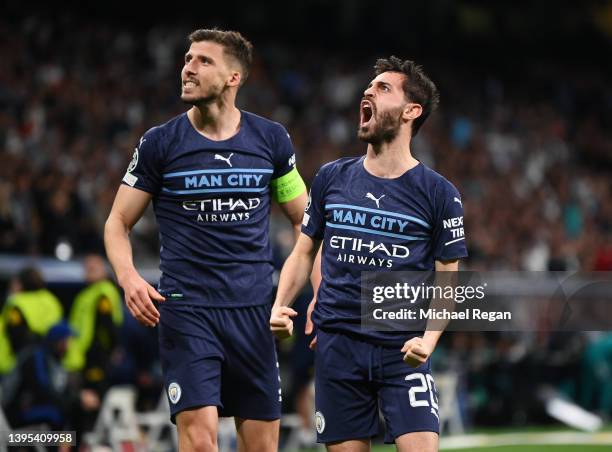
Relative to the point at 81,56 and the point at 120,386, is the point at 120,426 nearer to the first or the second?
the point at 120,386

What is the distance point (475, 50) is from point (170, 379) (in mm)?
23946

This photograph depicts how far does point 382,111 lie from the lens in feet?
22.0

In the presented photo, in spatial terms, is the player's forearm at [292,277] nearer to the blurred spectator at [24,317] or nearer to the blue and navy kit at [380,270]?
the blue and navy kit at [380,270]

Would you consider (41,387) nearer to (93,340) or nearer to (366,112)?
(93,340)

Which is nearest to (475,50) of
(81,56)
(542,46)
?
(542,46)

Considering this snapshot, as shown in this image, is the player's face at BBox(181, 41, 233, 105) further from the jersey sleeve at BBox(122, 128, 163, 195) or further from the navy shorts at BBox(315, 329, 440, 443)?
the navy shorts at BBox(315, 329, 440, 443)

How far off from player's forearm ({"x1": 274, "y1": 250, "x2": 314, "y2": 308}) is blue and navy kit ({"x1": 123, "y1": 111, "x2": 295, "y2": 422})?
38 cm

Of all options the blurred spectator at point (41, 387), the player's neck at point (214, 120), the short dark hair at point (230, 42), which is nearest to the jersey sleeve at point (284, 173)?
the player's neck at point (214, 120)

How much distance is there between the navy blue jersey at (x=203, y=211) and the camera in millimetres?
6996

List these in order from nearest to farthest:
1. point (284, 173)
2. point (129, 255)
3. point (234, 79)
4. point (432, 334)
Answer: point (432, 334), point (129, 255), point (234, 79), point (284, 173)

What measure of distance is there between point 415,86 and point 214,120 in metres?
1.11

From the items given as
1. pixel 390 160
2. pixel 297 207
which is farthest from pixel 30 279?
pixel 390 160

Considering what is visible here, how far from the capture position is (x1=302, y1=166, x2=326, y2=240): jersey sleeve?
6.82 m

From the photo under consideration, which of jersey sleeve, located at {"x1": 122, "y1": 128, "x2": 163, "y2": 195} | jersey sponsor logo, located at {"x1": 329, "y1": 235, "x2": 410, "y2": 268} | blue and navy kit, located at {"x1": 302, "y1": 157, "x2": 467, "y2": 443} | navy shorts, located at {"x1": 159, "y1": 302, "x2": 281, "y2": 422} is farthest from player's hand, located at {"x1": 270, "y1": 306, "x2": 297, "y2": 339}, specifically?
jersey sleeve, located at {"x1": 122, "y1": 128, "x2": 163, "y2": 195}
